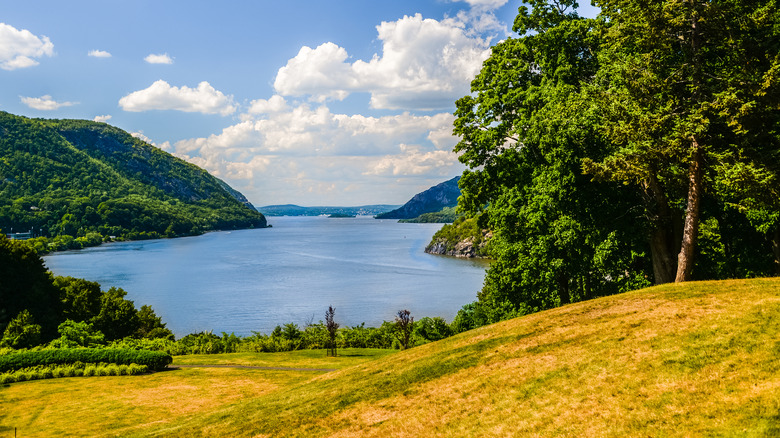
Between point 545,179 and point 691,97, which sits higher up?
point 691,97

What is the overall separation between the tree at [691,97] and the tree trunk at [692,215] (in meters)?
0.03

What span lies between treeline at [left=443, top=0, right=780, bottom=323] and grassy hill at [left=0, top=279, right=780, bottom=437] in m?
3.93

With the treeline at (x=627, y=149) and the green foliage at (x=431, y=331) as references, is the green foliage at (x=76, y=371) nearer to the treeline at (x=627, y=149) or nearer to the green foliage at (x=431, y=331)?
the treeline at (x=627, y=149)

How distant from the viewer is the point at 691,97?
16.9 metres

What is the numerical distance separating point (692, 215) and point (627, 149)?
334 centimetres

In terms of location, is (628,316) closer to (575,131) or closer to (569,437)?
(569,437)

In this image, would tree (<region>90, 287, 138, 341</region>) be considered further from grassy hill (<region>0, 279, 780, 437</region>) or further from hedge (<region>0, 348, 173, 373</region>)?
grassy hill (<region>0, 279, 780, 437</region>)

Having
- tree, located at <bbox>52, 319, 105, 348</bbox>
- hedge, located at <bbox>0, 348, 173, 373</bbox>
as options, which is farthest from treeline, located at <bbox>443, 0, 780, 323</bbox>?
tree, located at <bbox>52, 319, 105, 348</bbox>

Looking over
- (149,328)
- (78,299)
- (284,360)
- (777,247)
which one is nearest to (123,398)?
(284,360)

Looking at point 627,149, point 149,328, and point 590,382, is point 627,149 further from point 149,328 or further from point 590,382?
point 149,328

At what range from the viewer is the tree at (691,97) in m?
15.5

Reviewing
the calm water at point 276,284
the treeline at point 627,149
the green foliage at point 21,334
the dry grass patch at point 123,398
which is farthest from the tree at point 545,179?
the calm water at point 276,284

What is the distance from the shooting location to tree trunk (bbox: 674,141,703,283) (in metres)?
16.3

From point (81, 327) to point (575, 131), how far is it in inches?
1537
